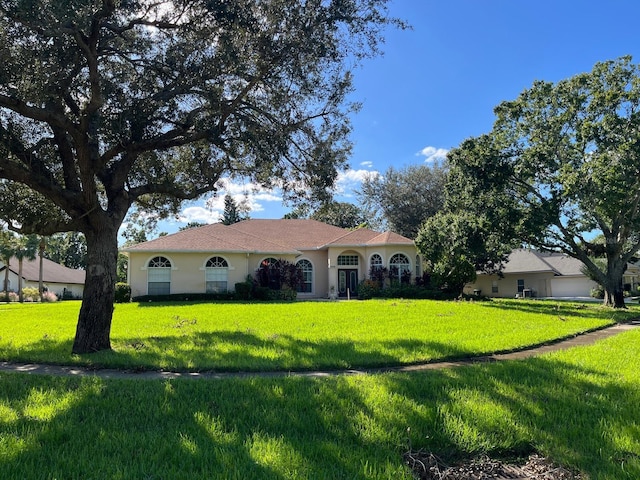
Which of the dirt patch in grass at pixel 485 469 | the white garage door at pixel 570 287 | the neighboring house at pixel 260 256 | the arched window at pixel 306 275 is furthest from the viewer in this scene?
the white garage door at pixel 570 287

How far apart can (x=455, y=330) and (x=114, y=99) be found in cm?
999

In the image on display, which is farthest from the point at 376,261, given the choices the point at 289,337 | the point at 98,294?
the point at 98,294

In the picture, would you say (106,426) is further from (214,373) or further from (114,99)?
(114,99)

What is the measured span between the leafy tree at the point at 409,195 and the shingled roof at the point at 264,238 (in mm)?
10423

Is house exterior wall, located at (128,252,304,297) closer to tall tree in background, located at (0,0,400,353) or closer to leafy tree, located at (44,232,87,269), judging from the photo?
tall tree in background, located at (0,0,400,353)

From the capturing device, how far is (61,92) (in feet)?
30.4

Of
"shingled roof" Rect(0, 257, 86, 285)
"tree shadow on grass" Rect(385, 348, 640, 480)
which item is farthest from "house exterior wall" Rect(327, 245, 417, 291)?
"shingled roof" Rect(0, 257, 86, 285)

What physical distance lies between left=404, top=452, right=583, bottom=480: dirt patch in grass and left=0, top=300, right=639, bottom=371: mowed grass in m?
3.79

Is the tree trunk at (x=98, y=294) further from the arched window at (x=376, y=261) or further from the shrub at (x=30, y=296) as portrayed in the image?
the shrub at (x=30, y=296)

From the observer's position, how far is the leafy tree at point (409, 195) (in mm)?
41125

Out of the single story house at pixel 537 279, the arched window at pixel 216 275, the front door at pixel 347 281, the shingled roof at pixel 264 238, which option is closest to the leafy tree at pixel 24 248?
the shingled roof at pixel 264 238

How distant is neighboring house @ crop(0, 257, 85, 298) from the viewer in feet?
154

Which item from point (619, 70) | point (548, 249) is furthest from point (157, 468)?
point (619, 70)

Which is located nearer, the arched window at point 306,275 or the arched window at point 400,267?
the arched window at point 400,267
